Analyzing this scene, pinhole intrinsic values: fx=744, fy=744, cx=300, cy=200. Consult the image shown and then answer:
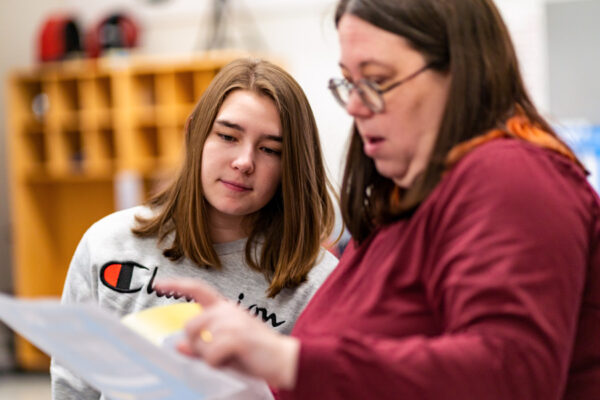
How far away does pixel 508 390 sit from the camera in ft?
2.61

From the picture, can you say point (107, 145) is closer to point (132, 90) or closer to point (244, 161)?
point (132, 90)

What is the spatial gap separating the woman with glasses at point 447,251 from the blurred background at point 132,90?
429 centimetres

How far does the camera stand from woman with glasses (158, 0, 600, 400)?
31.1 inches

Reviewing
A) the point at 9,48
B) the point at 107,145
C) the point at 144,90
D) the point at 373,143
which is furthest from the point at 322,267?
the point at 9,48

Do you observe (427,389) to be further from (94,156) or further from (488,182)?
(94,156)

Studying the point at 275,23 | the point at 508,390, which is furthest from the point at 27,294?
the point at 508,390

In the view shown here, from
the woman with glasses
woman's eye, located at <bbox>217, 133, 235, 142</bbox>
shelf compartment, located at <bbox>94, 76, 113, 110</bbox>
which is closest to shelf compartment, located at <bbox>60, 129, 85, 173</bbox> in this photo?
shelf compartment, located at <bbox>94, 76, 113, 110</bbox>

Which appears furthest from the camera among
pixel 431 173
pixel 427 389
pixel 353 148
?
pixel 353 148

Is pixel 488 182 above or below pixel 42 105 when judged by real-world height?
above

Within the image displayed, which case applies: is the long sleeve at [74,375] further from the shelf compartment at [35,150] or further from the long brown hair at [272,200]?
the shelf compartment at [35,150]

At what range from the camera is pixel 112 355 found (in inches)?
35.3

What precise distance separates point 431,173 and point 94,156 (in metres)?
5.07

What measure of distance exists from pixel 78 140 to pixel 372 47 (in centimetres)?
540

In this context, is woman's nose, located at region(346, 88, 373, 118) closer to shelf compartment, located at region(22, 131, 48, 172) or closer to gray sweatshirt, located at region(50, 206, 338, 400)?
gray sweatshirt, located at region(50, 206, 338, 400)
